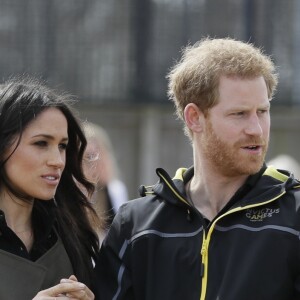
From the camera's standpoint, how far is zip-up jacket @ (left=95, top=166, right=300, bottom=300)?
4469 millimetres

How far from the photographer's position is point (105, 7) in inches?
405

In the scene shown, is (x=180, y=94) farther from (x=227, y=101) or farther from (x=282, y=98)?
(x=282, y=98)

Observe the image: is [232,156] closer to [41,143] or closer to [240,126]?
[240,126]

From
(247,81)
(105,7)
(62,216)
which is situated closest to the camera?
(247,81)

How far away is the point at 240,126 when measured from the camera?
459cm

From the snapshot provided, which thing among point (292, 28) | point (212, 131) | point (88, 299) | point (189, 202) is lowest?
point (88, 299)

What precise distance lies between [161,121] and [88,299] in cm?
609

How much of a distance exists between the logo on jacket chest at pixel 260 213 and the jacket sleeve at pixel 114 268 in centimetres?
54

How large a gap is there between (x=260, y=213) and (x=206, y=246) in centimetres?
25

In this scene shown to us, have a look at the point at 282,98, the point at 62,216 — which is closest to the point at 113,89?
the point at 282,98

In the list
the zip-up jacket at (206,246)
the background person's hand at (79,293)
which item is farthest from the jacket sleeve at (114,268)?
the background person's hand at (79,293)

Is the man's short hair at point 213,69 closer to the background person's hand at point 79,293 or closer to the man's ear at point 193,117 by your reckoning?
the man's ear at point 193,117

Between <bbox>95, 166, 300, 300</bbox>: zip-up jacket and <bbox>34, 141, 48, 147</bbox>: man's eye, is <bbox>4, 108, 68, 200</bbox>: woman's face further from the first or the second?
<bbox>95, 166, 300, 300</bbox>: zip-up jacket

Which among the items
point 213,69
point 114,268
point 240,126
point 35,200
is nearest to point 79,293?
point 114,268
